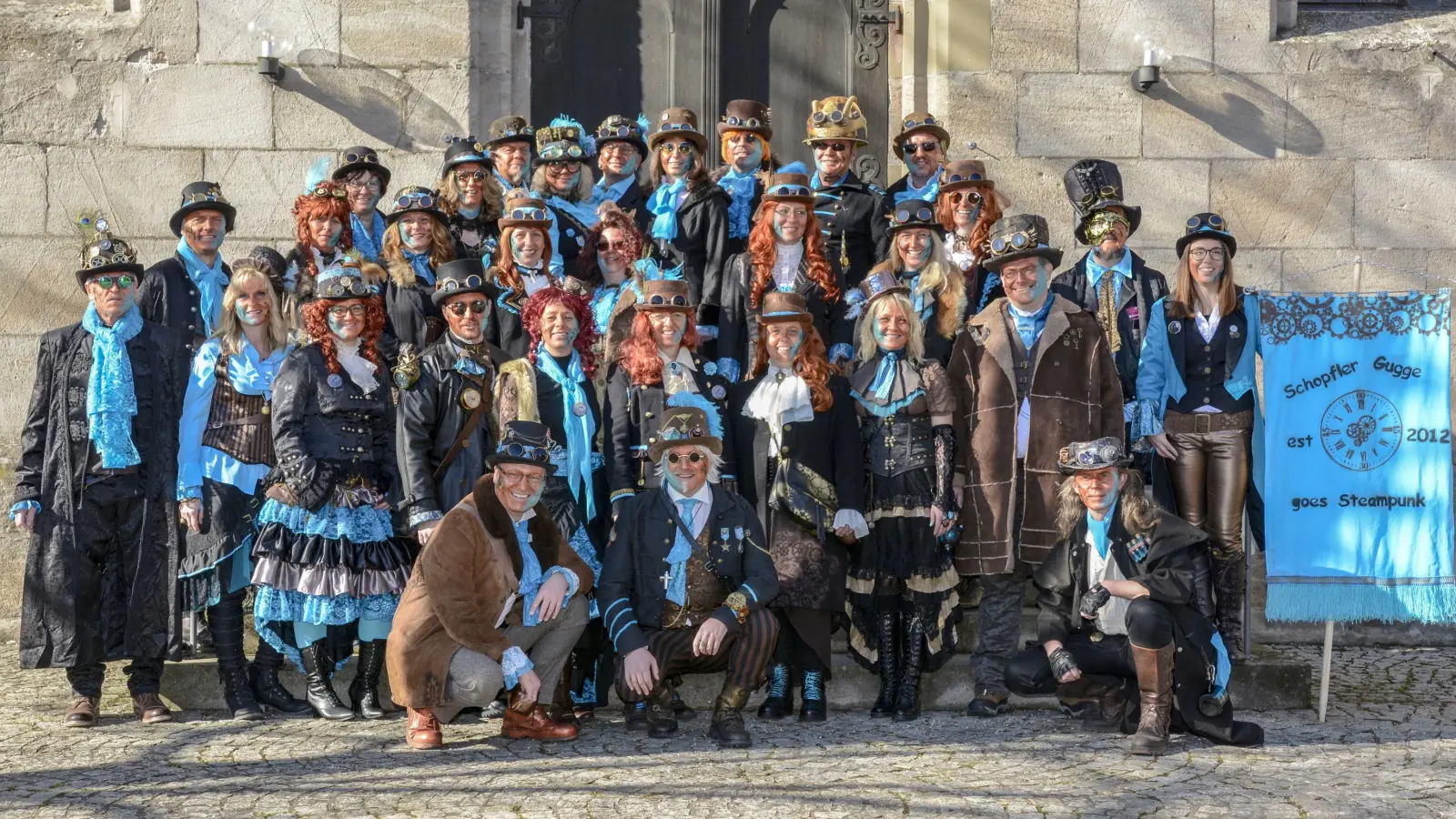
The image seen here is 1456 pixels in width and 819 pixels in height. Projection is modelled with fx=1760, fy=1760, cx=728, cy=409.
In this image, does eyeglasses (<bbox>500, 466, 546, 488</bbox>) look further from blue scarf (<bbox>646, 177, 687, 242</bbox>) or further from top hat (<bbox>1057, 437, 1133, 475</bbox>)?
top hat (<bbox>1057, 437, 1133, 475</bbox>)

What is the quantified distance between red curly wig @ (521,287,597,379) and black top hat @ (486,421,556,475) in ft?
2.10

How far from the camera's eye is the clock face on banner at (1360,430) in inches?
285

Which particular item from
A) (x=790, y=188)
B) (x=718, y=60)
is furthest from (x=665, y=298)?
(x=718, y=60)

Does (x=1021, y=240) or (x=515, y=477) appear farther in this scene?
(x=1021, y=240)

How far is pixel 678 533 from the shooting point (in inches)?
271

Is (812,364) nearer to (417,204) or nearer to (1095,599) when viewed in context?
(1095,599)

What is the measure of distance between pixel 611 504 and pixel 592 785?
5.10 feet

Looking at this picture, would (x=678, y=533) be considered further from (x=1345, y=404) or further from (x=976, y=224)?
(x=1345, y=404)

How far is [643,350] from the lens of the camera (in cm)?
723

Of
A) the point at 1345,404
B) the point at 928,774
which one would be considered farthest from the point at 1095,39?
the point at 928,774

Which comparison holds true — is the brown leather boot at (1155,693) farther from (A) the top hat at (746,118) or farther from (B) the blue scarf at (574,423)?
(A) the top hat at (746,118)

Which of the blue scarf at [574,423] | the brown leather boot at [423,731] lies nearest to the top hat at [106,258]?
the blue scarf at [574,423]

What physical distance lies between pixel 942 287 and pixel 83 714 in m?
3.95

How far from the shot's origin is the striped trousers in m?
6.72
